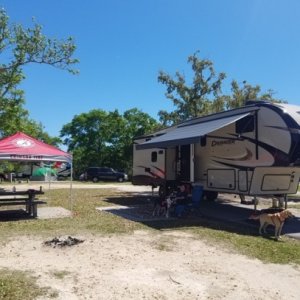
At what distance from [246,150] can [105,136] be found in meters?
41.7

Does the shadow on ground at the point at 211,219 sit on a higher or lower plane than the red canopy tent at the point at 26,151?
lower

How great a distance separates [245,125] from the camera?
1328 cm

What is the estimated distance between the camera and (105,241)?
28.6 feet

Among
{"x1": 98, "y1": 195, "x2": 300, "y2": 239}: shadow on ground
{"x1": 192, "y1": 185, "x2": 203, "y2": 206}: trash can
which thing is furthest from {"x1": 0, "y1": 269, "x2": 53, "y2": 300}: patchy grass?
{"x1": 192, "y1": 185, "x2": 203, "y2": 206}: trash can

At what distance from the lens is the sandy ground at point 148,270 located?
5.54 m

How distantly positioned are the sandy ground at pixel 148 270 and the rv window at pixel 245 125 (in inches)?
212

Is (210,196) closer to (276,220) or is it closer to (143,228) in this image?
(143,228)

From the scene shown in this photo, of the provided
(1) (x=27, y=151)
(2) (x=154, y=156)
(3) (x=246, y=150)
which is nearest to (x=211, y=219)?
(3) (x=246, y=150)

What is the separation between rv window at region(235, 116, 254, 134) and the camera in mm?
13023

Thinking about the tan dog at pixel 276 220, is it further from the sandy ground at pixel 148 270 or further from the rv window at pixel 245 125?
the rv window at pixel 245 125

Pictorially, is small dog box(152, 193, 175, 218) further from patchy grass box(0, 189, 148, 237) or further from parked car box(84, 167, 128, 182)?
parked car box(84, 167, 128, 182)

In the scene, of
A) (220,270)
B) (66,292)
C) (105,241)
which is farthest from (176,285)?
(105,241)

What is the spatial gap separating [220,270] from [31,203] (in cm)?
742

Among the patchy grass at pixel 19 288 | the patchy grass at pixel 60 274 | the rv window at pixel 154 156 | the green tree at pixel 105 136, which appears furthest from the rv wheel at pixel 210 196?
the green tree at pixel 105 136
